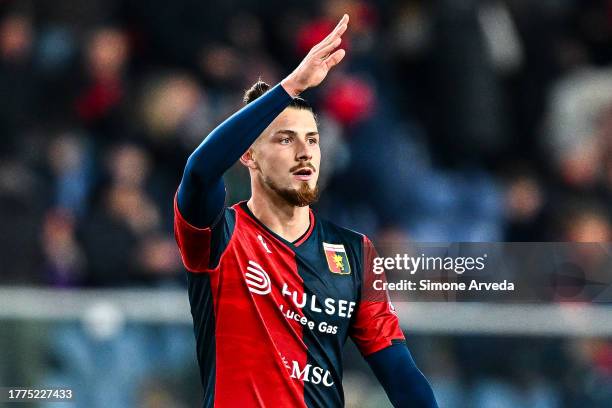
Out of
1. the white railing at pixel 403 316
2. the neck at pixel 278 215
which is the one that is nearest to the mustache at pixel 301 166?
the neck at pixel 278 215

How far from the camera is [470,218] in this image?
8422 millimetres

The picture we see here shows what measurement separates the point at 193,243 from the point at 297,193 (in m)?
0.46

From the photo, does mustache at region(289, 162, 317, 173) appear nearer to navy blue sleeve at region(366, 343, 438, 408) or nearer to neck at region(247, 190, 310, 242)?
neck at region(247, 190, 310, 242)

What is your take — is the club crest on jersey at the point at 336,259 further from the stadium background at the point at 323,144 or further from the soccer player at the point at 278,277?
the stadium background at the point at 323,144

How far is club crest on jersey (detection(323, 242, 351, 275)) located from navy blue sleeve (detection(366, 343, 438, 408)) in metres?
0.34

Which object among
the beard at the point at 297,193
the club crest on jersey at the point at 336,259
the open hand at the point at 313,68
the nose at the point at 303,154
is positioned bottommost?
the club crest on jersey at the point at 336,259

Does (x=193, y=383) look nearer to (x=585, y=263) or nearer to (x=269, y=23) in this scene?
(x=585, y=263)

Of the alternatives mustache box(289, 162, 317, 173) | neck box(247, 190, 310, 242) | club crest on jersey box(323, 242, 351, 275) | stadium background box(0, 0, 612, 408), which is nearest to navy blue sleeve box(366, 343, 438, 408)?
club crest on jersey box(323, 242, 351, 275)

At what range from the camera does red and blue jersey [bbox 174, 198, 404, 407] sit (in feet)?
13.8

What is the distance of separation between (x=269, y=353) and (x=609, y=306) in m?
2.76

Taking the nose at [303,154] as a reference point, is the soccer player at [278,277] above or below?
below

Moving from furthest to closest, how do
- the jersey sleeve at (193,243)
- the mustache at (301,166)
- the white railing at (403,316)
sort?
the white railing at (403,316) < the mustache at (301,166) < the jersey sleeve at (193,243)

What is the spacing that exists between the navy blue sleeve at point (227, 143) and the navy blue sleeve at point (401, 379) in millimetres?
996

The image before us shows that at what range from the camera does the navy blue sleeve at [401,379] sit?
4438 millimetres
